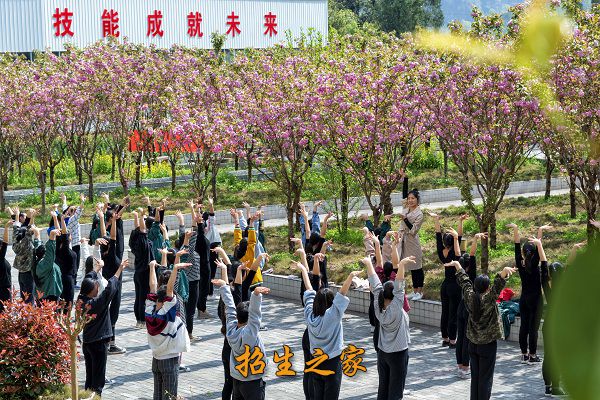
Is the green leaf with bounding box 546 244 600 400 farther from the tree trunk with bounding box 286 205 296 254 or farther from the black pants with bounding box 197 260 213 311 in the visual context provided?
the tree trunk with bounding box 286 205 296 254

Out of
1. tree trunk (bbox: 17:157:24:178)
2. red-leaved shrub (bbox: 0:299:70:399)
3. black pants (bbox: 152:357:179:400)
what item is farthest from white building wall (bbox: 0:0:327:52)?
black pants (bbox: 152:357:179:400)

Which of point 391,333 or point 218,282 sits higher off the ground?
point 218,282

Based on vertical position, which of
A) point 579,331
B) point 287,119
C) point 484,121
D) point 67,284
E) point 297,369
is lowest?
point 297,369

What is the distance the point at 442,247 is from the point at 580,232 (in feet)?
23.4

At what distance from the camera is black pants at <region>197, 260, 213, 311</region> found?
44.9 ft

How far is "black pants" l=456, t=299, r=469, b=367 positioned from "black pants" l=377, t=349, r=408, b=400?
5.68ft

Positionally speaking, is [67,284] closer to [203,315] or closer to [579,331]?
[203,315]

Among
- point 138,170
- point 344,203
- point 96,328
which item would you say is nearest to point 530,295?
point 96,328

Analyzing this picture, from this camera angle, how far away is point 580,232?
17578 mm

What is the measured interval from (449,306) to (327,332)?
3968 millimetres

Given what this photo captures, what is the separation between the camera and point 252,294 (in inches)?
288

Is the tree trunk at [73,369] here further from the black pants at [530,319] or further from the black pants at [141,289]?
the black pants at [530,319]

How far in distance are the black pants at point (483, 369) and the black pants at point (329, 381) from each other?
1475 mm

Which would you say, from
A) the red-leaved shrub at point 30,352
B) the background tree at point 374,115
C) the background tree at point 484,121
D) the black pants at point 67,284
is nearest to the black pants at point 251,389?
the red-leaved shrub at point 30,352
